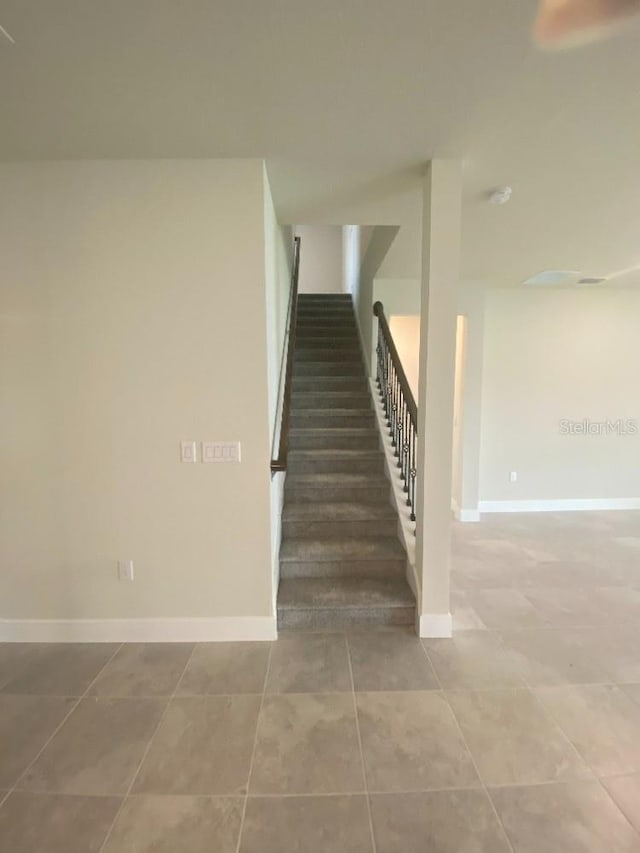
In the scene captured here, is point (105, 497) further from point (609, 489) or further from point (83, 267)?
point (609, 489)

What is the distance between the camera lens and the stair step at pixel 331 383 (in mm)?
4145

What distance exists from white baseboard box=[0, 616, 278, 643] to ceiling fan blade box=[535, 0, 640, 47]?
287cm

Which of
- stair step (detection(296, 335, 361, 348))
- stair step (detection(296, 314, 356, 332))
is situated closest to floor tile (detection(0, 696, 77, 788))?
stair step (detection(296, 335, 361, 348))

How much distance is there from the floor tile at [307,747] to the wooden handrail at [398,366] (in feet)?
5.86

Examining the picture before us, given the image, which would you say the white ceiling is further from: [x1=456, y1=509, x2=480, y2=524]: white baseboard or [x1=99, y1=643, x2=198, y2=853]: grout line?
[x1=456, y1=509, x2=480, y2=524]: white baseboard

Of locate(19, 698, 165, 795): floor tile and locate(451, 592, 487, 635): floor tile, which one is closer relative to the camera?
locate(19, 698, 165, 795): floor tile

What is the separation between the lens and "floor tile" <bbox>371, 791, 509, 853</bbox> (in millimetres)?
1265

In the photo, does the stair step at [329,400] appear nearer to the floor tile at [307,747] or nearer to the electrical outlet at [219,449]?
the electrical outlet at [219,449]

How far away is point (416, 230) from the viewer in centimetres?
287

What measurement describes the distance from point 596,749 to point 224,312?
2.64 meters

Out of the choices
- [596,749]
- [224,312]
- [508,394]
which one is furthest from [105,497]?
[508,394]

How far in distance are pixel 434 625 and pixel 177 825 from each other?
5.11 feet

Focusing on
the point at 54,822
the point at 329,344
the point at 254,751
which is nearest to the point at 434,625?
the point at 254,751

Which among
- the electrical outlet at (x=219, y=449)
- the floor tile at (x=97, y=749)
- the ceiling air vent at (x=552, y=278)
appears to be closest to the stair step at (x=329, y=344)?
the ceiling air vent at (x=552, y=278)
